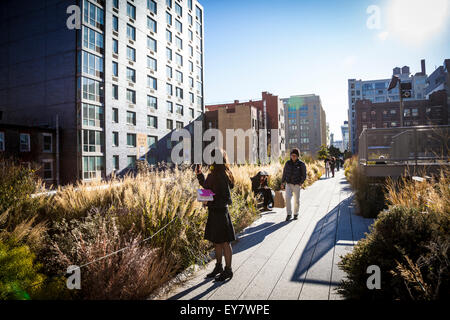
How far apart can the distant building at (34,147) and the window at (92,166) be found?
2.83 meters

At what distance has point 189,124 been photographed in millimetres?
42531

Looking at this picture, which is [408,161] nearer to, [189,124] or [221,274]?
[221,274]

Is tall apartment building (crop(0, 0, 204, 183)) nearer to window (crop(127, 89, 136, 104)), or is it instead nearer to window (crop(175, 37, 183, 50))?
window (crop(127, 89, 136, 104))

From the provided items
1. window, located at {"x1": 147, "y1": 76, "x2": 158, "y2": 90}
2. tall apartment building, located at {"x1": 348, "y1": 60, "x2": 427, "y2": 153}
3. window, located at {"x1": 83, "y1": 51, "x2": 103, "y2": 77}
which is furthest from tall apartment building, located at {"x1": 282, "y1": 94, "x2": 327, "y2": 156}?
window, located at {"x1": 83, "y1": 51, "x2": 103, "y2": 77}

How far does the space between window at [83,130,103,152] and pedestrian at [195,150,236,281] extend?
2572 cm

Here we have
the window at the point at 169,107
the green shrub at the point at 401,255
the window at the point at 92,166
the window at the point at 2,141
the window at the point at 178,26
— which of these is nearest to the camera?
the green shrub at the point at 401,255

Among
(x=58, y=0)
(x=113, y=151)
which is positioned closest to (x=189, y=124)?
(x=113, y=151)

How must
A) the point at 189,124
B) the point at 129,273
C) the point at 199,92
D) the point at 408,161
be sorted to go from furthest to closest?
1. the point at 199,92
2. the point at 189,124
3. the point at 408,161
4. the point at 129,273

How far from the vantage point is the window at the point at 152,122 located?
3434 cm

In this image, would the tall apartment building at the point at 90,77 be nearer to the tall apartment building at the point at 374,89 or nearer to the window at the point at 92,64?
the window at the point at 92,64

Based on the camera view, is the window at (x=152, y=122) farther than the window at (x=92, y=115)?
Yes

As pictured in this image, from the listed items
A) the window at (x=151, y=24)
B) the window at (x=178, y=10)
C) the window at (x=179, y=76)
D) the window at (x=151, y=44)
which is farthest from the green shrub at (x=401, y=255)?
the window at (x=178, y=10)

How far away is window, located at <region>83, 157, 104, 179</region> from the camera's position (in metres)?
25.3
